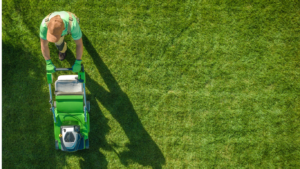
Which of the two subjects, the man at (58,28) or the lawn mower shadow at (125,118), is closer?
the man at (58,28)

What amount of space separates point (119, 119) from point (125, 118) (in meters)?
0.15

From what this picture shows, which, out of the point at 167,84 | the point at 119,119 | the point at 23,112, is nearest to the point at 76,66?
the point at 119,119

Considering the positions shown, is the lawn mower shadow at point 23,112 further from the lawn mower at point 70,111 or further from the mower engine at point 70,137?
the mower engine at point 70,137

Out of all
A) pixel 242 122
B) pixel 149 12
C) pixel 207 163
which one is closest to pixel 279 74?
pixel 242 122

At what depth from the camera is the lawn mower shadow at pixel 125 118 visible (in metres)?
5.55

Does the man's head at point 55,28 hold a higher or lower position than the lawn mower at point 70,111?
higher

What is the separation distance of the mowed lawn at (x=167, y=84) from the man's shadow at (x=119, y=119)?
0.08 feet

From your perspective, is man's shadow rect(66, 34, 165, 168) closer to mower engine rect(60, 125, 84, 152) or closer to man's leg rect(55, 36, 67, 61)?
man's leg rect(55, 36, 67, 61)

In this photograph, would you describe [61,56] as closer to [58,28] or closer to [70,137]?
[58,28]

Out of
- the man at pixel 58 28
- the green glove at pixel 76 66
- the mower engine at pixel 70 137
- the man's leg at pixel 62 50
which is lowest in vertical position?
the mower engine at pixel 70 137

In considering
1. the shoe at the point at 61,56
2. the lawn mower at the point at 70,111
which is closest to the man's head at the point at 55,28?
the lawn mower at the point at 70,111

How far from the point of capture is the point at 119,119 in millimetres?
5586

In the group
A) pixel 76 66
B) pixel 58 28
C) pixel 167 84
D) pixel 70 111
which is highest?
pixel 58 28

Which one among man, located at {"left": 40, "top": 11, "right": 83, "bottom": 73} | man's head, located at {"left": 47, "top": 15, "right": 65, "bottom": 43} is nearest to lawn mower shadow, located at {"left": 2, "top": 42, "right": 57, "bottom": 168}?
man, located at {"left": 40, "top": 11, "right": 83, "bottom": 73}
